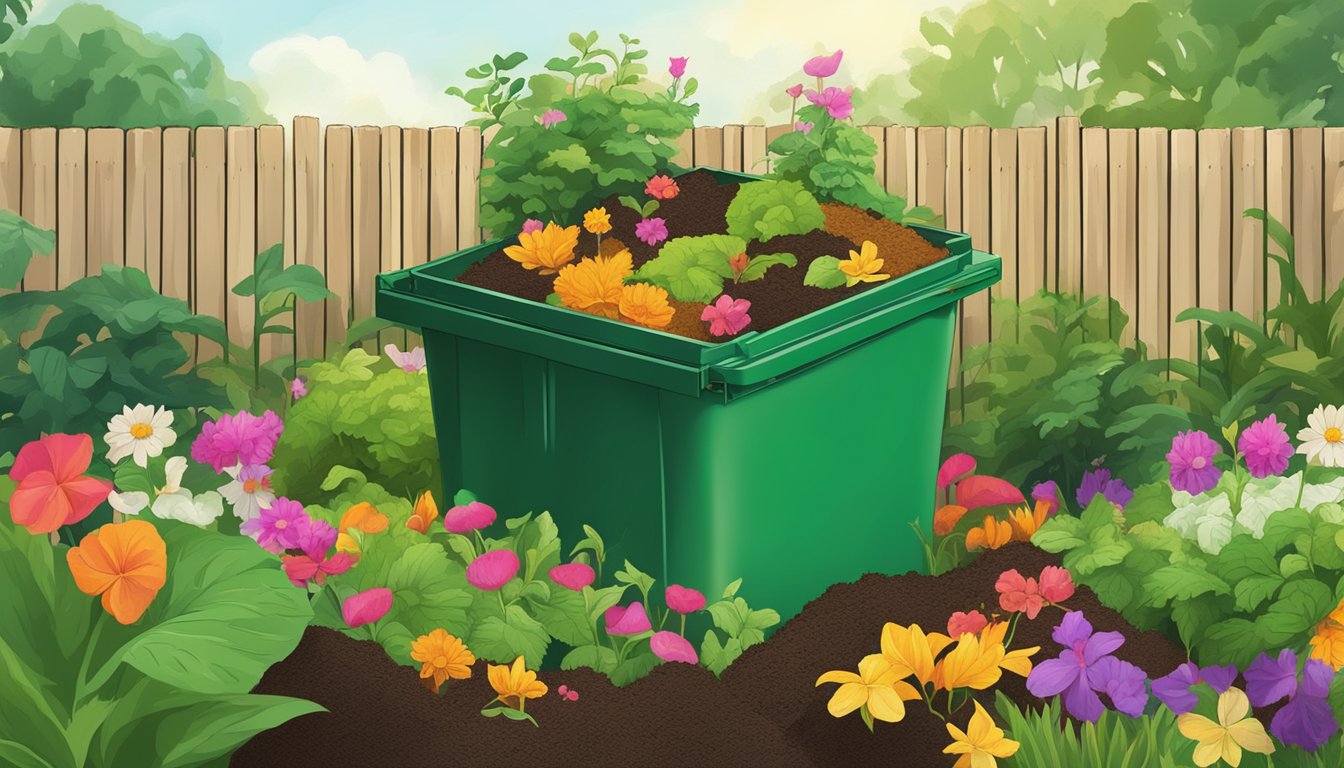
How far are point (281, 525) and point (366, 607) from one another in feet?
1.50

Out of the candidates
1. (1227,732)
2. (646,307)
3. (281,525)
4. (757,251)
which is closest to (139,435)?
(281,525)

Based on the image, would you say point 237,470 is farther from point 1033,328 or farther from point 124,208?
point 1033,328

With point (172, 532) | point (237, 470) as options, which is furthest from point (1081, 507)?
point (172, 532)

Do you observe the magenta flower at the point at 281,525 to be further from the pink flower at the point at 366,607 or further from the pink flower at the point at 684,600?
the pink flower at the point at 684,600

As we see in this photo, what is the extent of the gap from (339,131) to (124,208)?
85 centimetres

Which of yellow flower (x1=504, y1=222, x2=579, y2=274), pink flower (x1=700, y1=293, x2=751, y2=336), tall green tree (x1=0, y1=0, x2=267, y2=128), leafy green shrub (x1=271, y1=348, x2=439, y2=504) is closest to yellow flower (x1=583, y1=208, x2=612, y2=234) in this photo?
yellow flower (x1=504, y1=222, x2=579, y2=274)

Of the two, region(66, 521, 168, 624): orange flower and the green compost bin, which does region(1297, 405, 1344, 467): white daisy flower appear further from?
region(66, 521, 168, 624): orange flower

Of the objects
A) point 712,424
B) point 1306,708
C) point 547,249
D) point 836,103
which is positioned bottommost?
point 1306,708

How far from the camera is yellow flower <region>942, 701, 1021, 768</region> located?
3.43 meters

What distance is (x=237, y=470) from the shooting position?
178 inches

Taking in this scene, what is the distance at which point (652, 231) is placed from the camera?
15.8ft

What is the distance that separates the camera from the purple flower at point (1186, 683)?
3.66m

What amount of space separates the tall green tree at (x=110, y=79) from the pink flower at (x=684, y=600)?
8.70 metres

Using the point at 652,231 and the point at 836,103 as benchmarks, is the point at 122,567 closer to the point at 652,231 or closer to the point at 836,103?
the point at 652,231
